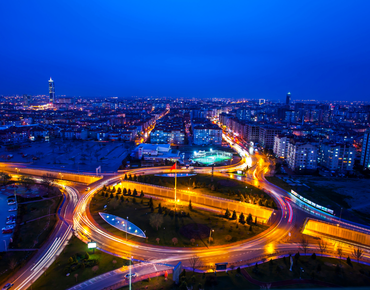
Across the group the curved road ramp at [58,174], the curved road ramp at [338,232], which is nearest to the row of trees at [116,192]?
the curved road ramp at [58,174]

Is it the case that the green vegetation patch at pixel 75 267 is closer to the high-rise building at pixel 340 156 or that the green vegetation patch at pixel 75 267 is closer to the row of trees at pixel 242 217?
the row of trees at pixel 242 217

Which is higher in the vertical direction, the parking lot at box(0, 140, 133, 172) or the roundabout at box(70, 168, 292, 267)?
the parking lot at box(0, 140, 133, 172)

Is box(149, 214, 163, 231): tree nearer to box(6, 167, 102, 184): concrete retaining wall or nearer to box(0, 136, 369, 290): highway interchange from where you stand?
box(0, 136, 369, 290): highway interchange

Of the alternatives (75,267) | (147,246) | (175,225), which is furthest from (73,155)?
(75,267)

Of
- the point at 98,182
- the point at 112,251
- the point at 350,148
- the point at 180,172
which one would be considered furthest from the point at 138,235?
the point at 350,148

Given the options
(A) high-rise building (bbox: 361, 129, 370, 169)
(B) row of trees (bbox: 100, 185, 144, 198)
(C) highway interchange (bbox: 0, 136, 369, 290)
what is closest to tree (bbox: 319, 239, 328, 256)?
(C) highway interchange (bbox: 0, 136, 369, 290)

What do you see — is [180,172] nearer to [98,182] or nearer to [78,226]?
[98,182]

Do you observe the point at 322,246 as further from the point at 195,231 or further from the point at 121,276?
the point at 121,276
